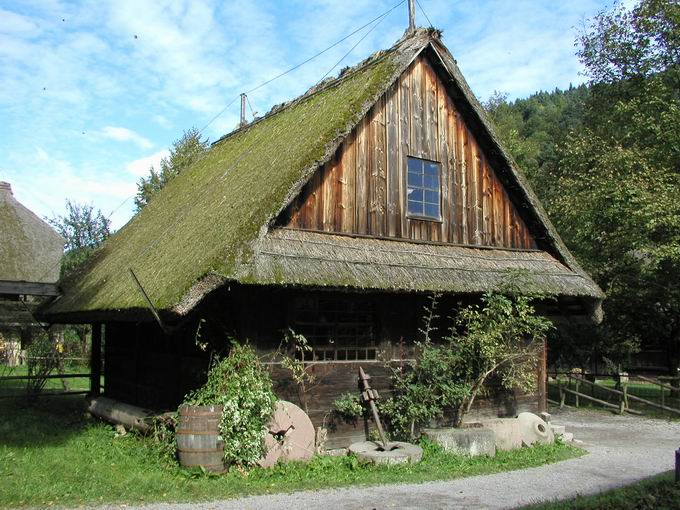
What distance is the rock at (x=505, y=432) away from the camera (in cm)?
1129

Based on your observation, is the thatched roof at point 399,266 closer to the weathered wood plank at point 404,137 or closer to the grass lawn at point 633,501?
the weathered wood plank at point 404,137

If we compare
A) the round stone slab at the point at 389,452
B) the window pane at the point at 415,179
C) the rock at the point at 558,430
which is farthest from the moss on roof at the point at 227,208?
the rock at the point at 558,430

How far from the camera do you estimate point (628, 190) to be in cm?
1741

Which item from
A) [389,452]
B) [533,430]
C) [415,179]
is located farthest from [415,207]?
[389,452]

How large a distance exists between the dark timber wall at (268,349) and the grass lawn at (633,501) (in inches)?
170

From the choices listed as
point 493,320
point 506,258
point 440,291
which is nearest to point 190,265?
point 440,291

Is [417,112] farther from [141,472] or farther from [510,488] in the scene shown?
[141,472]

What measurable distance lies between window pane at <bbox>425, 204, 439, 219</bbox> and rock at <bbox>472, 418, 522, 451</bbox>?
3.89 m

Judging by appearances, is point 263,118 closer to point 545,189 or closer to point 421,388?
point 421,388

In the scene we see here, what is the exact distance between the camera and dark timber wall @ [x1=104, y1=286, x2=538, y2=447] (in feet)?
32.4

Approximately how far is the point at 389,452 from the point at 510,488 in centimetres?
180

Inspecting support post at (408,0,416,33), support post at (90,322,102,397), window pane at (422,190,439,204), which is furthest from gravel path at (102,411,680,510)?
support post at (90,322,102,397)

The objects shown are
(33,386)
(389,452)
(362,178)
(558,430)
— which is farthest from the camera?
(33,386)

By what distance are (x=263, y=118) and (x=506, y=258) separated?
7980 mm
